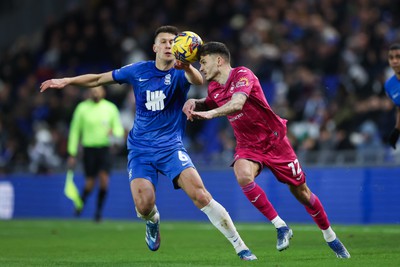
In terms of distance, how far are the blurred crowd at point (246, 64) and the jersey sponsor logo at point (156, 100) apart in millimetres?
8138

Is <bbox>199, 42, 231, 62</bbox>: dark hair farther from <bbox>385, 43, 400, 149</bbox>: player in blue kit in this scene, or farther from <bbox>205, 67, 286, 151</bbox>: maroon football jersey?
<bbox>385, 43, 400, 149</bbox>: player in blue kit

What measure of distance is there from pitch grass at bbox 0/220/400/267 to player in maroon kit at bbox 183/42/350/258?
1.54 feet

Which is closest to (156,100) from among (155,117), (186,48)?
(155,117)

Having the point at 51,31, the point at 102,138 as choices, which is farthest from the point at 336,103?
the point at 51,31

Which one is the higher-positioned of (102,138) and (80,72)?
(102,138)

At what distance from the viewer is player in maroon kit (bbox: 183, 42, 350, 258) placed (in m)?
10.2

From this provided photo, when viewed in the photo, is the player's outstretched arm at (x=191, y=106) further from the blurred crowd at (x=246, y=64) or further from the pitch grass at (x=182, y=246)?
the blurred crowd at (x=246, y=64)

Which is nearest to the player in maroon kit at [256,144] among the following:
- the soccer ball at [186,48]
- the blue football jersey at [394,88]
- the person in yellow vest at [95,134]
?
the soccer ball at [186,48]

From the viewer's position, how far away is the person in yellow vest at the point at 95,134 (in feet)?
62.2

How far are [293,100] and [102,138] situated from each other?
477 centimetres

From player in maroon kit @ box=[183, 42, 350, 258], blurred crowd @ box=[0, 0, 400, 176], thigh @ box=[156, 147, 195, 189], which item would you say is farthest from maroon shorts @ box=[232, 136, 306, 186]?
blurred crowd @ box=[0, 0, 400, 176]

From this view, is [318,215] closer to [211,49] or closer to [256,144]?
[256,144]

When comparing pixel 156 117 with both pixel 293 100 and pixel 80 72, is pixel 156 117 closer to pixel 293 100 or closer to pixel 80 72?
pixel 293 100

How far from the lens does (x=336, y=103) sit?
19.9m
